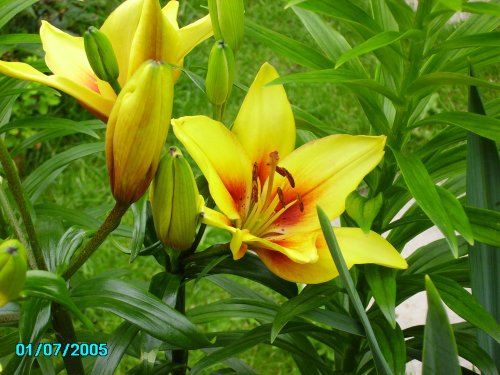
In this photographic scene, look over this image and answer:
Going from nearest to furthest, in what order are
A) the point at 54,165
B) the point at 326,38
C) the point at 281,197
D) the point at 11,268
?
the point at 11,268 < the point at 281,197 < the point at 326,38 < the point at 54,165

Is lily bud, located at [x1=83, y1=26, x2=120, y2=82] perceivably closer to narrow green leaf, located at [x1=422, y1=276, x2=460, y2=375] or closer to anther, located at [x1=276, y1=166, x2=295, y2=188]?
anther, located at [x1=276, y1=166, x2=295, y2=188]

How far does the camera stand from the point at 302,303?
75 centimetres

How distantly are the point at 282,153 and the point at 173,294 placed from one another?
0.17 metres

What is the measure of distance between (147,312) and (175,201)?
109 millimetres

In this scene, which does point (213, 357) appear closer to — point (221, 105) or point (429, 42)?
point (221, 105)

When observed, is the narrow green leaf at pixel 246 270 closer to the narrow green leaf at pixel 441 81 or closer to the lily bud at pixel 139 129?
the lily bud at pixel 139 129

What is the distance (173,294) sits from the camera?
2.29 feet

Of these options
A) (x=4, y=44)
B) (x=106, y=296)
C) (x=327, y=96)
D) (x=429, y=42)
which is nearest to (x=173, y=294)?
(x=106, y=296)

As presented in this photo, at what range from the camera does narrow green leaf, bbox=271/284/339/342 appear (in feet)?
2.36

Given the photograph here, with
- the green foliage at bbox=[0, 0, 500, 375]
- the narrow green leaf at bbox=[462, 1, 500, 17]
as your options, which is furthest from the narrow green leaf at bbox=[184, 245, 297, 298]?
the narrow green leaf at bbox=[462, 1, 500, 17]

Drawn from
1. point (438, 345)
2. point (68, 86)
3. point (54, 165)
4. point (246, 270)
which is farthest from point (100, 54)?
point (54, 165)

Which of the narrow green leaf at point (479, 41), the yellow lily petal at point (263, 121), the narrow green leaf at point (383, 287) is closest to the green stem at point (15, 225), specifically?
the yellow lily petal at point (263, 121)

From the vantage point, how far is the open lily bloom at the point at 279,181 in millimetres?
657

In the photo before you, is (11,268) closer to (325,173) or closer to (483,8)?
(325,173)
